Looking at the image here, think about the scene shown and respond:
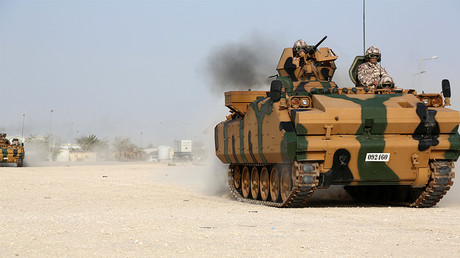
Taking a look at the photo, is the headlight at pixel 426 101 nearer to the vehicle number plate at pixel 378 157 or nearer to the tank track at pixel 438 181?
the tank track at pixel 438 181

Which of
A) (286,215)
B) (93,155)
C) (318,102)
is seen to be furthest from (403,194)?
(93,155)

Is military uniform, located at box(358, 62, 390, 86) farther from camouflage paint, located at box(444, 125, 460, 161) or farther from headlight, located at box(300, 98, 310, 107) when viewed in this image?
headlight, located at box(300, 98, 310, 107)

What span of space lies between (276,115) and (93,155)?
4343 inches

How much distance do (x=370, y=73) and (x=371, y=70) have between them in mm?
79

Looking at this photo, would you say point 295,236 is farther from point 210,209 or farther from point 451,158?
point 451,158

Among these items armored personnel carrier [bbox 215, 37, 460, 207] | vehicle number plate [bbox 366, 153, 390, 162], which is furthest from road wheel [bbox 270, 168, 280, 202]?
vehicle number plate [bbox 366, 153, 390, 162]

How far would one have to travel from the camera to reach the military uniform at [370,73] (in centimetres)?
1962

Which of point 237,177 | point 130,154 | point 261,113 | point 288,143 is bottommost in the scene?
point 237,177

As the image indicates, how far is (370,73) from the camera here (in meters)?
19.7

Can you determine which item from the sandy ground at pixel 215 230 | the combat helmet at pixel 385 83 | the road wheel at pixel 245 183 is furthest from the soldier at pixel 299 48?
the sandy ground at pixel 215 230

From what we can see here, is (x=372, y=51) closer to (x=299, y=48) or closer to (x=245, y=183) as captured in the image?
(x=299, y=48)

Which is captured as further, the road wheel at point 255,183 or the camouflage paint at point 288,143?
the road wheel at point 255,183

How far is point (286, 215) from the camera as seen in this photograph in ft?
47.3

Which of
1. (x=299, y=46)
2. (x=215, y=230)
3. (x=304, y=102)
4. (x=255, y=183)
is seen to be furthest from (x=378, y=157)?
(x=299, y=46)
